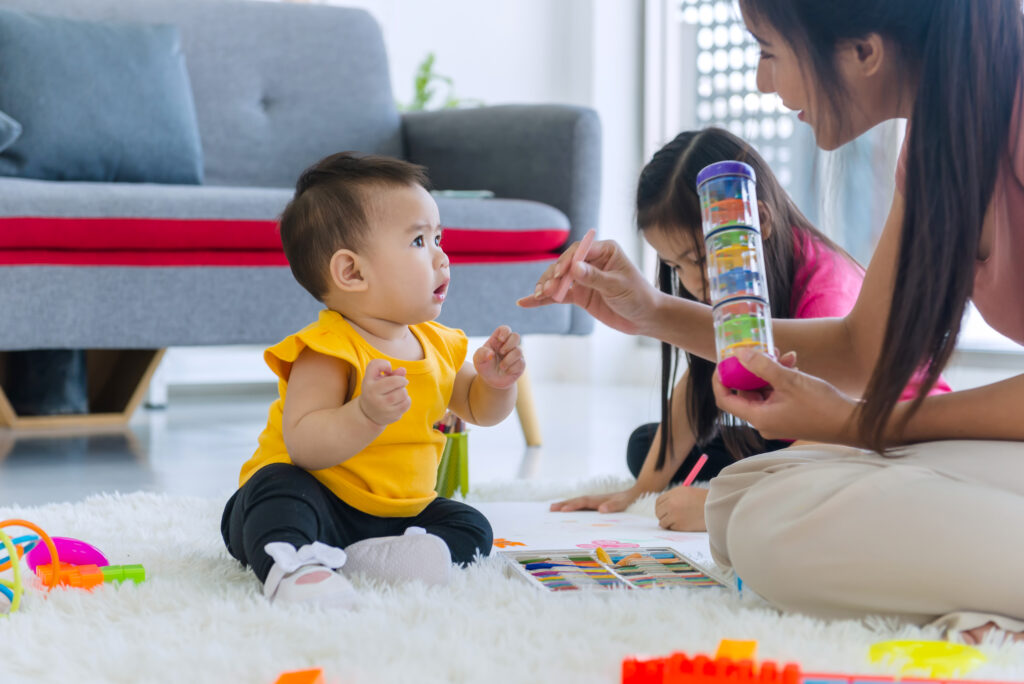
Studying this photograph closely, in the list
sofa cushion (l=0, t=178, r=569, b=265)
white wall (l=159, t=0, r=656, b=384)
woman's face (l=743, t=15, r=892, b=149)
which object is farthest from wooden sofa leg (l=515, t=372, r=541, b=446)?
white wall (l=159, t=0, r=656, b=384)

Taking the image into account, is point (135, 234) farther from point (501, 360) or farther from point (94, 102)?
point (501, 360)

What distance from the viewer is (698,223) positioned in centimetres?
132

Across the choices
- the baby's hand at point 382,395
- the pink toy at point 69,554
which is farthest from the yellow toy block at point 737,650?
the pink toy at point 69,554

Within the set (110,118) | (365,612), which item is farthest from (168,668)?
(110,118)

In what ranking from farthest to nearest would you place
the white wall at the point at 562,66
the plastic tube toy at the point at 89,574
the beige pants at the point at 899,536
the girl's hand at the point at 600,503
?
1. the white wall at the point at 562,66
2. the girl's hand at the point at 600,503
3. the plastic tube toy at the point at 89,574
4. the beige pants at the point at 899,536

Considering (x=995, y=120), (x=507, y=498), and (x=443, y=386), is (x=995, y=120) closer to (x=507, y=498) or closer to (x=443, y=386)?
(x=443, y=386)

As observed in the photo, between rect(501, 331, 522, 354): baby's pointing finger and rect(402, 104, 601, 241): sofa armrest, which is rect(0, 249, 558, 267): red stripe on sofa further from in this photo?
rect(501, 331, 522, 354): baby's pointing finger

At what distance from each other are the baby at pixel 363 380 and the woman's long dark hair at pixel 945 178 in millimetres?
394

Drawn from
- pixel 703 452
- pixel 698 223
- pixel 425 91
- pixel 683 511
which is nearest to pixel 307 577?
pixel 683 511

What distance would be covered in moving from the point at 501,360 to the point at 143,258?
978mm

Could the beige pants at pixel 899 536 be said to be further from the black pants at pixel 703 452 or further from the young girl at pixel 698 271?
the black pants at pixel 703 452

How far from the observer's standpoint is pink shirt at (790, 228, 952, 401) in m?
1.30

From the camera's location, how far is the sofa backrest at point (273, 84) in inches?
97.3

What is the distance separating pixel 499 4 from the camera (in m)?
3.83
